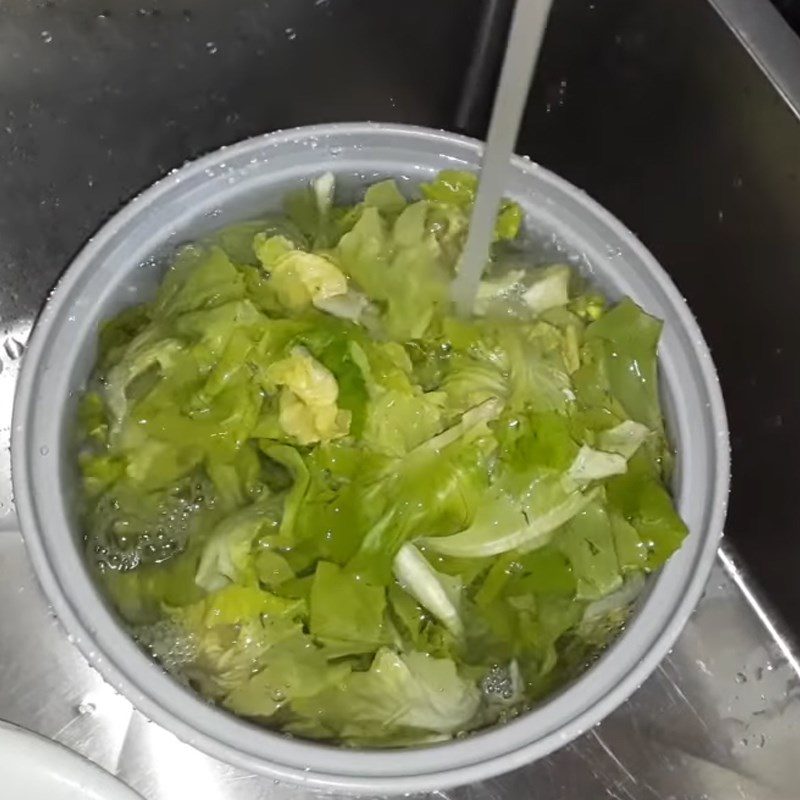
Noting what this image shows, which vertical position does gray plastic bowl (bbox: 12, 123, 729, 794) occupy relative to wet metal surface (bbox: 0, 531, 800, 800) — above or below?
above

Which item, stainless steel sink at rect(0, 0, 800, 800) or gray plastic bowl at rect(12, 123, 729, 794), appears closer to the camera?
gray plastic bowl at rect(12, 123, 729, 794)

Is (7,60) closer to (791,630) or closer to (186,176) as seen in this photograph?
(186,176)

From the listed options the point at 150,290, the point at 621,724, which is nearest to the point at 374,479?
the point at 150,290

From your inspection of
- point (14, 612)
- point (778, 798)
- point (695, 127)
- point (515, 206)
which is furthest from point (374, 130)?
point (778, 798)

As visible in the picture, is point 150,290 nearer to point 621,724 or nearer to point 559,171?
point 559,171

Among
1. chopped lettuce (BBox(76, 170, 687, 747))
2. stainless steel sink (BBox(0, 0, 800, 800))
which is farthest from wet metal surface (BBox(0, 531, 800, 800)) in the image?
chopped lettuce (BBox(76, 170, 687, 747))

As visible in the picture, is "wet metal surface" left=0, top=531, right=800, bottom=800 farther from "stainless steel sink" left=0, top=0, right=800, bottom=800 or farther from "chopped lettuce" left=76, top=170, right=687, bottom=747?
"chopped lettuce" left=76, top=170, right=687, bottom=747
